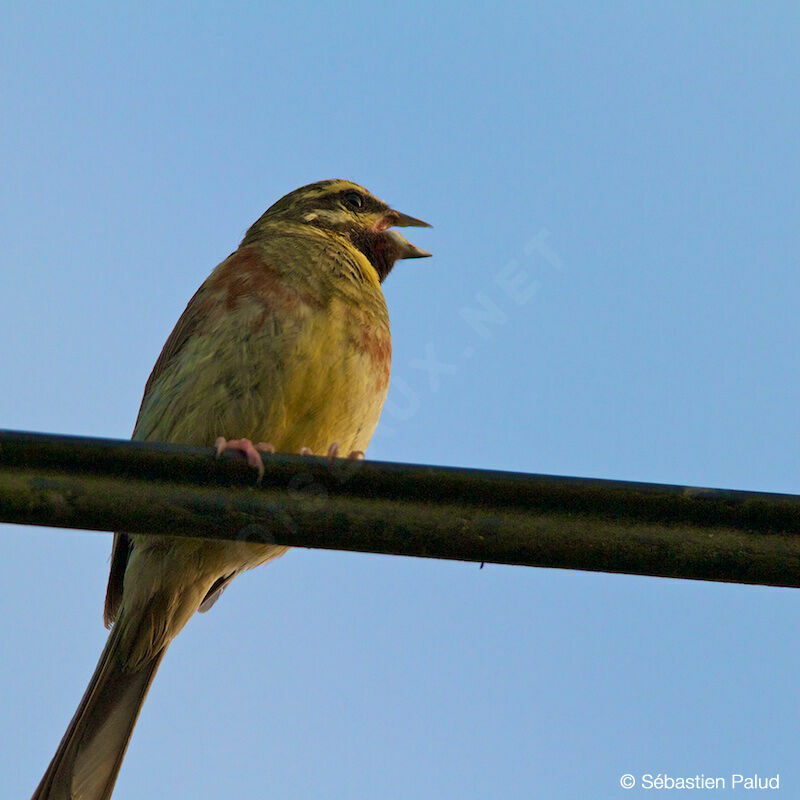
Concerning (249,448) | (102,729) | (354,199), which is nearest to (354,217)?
(354,199)

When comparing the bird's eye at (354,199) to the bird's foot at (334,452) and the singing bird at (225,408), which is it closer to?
the singing bird at (225,408)

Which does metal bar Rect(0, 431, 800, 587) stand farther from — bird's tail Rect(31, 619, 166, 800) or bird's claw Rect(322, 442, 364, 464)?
bird's tail Rect(31, 619, 166, 800)

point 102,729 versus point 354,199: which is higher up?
point 354,199

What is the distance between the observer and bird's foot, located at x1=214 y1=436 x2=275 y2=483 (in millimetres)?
2656

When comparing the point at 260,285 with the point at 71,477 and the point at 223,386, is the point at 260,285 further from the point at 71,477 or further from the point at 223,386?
Answer: the point at 71,477

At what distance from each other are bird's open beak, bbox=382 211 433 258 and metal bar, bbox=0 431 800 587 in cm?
376

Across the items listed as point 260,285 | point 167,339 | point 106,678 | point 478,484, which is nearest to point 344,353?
point 260,285

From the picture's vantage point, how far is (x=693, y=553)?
258 cm

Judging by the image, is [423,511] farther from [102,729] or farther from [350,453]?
[102,729]

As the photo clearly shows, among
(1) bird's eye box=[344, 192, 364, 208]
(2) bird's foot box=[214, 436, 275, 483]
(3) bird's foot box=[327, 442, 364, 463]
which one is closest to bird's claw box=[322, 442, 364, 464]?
(3) bird's foot box=[327, 442, 364, 463]

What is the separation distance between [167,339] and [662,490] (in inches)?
136

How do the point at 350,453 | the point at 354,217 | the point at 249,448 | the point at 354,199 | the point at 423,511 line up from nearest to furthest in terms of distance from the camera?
the point at 423,511
the point at 249,448
the point at 350,453
the point at 354,217
the point at 354,199

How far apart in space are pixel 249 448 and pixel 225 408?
1438 mm

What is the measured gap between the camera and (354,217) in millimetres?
6324
